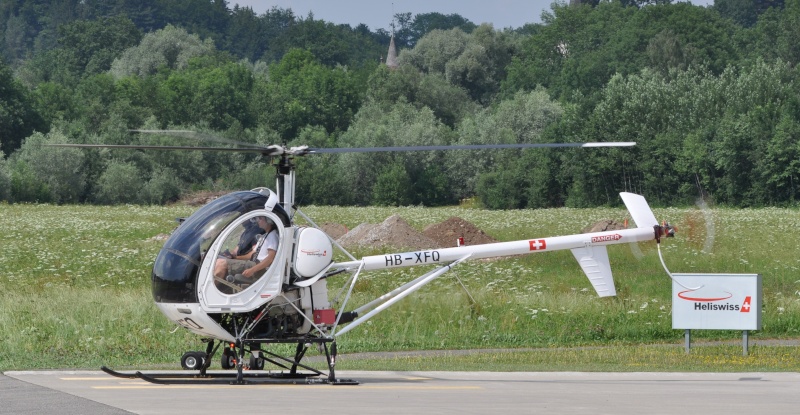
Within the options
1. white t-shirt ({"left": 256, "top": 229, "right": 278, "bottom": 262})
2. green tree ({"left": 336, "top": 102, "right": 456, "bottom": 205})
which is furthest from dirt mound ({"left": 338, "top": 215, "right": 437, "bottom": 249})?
green tree ({"left": 336, "top": 102, "right": 456, "bottom": 205})

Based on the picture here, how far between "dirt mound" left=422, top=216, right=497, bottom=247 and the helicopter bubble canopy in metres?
24.1

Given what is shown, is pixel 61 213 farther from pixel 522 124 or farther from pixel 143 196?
pixel 522 124

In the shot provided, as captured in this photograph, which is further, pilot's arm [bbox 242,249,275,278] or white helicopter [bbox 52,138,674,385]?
pilot's arm [bbox 242,249,275,278]

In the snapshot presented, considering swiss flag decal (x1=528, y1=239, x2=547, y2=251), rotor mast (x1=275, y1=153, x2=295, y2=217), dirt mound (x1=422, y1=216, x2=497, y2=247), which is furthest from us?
dirt mound (x1=422, y1=216, x2=497, y2=247)

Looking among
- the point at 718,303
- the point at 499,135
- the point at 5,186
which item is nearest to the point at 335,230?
the point at 718,303

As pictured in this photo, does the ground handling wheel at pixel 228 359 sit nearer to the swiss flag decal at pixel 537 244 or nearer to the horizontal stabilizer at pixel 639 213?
the swiss flag decal at pixel 537 244

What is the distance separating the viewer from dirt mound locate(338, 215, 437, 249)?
133ft

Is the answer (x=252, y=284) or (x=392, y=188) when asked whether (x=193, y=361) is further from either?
(x=392, y=188)

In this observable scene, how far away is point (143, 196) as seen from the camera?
276 ft

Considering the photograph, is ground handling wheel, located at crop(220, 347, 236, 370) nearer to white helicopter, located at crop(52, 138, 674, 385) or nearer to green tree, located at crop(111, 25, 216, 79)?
white helicopter, located at crop(52, 138, 674, 385)

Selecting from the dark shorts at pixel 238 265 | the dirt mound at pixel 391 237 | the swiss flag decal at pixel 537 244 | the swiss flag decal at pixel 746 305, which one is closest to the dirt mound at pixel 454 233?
the dirt mound at pixel 391 237

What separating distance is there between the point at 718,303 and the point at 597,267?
15.0ft

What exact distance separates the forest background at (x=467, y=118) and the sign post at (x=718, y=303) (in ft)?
124

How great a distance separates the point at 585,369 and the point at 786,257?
787 inches
